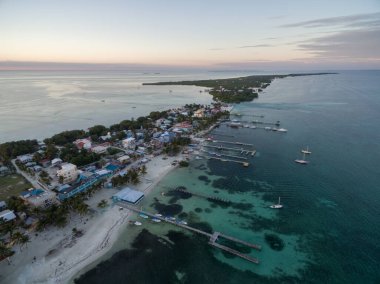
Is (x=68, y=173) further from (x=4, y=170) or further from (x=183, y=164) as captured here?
(x=183, y=164)

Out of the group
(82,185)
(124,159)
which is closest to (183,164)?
(124,159)

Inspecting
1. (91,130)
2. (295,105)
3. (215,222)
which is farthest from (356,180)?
(295,105)

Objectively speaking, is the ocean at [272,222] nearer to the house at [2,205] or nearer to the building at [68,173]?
the building at [68,173]

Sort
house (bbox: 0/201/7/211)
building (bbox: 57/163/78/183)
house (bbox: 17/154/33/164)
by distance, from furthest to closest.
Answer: house (bbox: 17/154/33/164) → building (bbox: 57/163/78/183) → house (bbox: 0/201/7/211)

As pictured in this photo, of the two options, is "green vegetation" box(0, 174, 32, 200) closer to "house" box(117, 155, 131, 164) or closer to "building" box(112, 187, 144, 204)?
"house" box(117, 155, 131, 164)

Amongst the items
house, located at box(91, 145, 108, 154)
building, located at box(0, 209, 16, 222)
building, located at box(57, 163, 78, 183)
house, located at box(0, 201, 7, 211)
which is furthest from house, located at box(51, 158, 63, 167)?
building, located at box(0, 209, 16, 222)

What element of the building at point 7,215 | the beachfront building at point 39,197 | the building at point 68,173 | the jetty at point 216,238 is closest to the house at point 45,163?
the building at point 68,173

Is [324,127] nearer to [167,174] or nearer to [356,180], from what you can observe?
[356,180]
